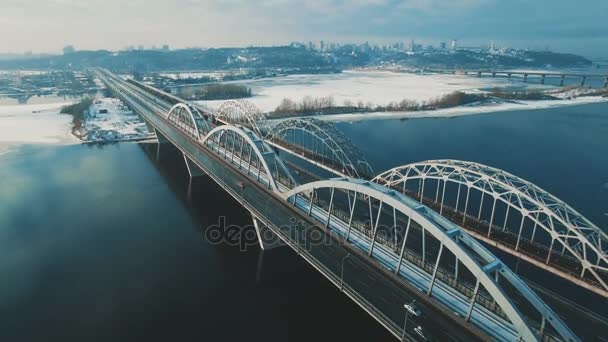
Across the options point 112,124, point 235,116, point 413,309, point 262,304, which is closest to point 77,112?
point 112,124

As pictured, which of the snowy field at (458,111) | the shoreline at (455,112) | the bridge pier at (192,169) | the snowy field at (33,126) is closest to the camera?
the bridge pier at (192,169)

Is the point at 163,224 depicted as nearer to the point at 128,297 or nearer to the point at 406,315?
the point at 128,297

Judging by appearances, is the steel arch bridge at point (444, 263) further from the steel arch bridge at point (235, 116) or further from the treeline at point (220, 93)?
the treeline at point (220, 93)

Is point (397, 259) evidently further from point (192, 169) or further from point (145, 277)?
point (192, 169)

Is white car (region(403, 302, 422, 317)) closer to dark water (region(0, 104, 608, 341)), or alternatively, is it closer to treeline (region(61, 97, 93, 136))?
dark water (region(0, 104, 608, 341))

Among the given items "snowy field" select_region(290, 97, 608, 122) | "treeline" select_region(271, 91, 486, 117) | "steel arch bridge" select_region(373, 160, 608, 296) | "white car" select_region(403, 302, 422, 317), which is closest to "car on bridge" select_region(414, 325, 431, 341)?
"white car" select_region(403, 302, 422, 317)

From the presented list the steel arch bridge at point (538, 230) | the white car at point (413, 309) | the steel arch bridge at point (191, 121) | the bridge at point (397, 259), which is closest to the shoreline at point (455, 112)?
the steel arch bridge at point (191, 121)
